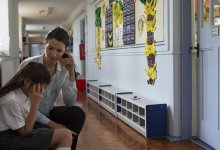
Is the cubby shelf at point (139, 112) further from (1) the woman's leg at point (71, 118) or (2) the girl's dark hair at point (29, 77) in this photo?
(2) the girl's dark hair at point (29, 77)

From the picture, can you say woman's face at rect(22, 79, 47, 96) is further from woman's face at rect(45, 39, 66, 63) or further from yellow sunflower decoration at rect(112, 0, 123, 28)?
yellow sunflower decoration at rect(112, 0, 123, 28)

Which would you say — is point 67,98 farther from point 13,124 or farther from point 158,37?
point 158,37

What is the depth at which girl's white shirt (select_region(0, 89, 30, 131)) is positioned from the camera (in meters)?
1.74

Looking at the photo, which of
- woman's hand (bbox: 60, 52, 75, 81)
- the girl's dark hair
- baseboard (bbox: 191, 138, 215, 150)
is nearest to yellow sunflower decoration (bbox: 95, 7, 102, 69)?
baseboard (bbox: 191, 138, 215, 150)

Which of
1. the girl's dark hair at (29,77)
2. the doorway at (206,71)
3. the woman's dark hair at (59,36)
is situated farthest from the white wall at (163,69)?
the girl's dark hair at (29,77)

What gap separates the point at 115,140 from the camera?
11.8 ft

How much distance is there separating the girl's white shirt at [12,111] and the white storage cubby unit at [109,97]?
3234mm

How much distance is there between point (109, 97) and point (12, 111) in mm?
3816

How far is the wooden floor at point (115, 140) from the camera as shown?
330 cm

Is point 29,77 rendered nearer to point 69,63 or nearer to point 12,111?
point 12,111

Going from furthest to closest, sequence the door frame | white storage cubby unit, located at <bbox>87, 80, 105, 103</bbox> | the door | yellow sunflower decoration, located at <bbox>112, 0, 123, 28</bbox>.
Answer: white storage cubby unit, located at <bbox>87, 80, 105, 103</bbox>
yellow sunflower decoration, located at <bbox>112, 0, 123, 28</bbox>
the door frame
the door

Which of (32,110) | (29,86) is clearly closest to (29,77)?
(29,86)

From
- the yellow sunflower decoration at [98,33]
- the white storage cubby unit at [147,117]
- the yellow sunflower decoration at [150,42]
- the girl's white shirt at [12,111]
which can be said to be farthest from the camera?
the yellow sunflower decoration at [98,33]

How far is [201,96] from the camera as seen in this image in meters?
3.35
